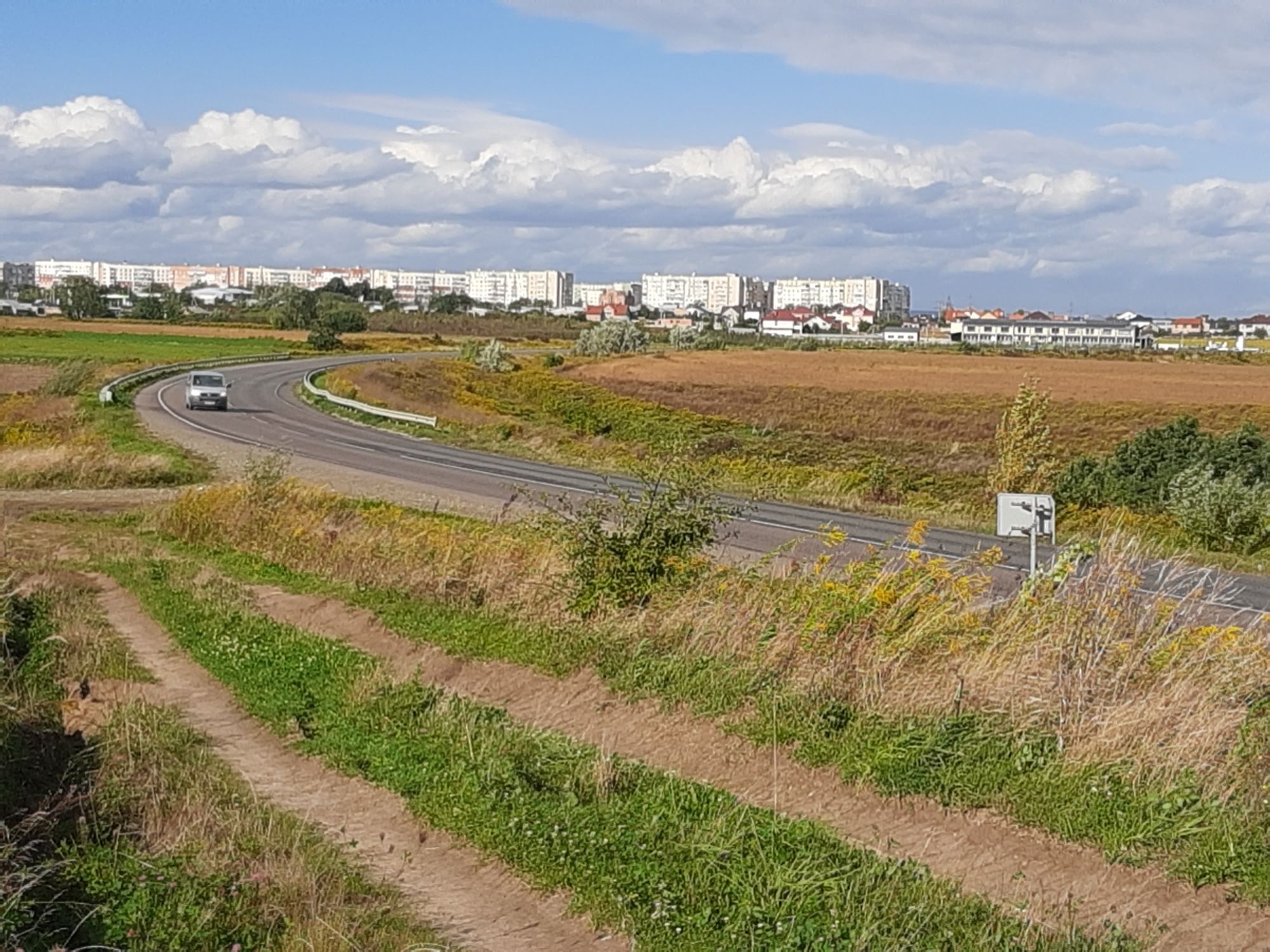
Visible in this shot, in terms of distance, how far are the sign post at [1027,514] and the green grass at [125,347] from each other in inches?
2835

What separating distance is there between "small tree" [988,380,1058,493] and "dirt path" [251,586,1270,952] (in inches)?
963

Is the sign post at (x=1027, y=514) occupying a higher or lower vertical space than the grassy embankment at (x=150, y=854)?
higher

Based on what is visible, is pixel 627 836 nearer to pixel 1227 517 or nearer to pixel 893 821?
pixel 893 821

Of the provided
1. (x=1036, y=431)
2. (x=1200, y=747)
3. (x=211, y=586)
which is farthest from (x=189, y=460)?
(x=1200, y=747)

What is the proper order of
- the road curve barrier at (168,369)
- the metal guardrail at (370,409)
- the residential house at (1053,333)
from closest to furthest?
the metal guardrail at (370,409) → the road curve barrier at (168,369) → the residential house at (1053,333)

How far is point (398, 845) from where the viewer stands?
8594 millimetres

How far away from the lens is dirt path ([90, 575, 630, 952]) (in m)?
7.24

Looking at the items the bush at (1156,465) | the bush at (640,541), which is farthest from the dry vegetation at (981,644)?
the bush at (1156,465)

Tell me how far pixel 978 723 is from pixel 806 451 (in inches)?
1597

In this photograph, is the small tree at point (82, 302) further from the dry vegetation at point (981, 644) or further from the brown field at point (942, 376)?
the dry vegetation at point (981, 644)

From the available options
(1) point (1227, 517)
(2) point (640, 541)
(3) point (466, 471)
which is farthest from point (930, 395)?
(2) point (640, 541)

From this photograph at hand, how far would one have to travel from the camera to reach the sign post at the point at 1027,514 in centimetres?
1241

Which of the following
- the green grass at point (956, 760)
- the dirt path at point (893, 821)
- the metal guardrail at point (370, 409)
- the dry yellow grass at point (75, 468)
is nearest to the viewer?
the dirt path at point (893, 821)

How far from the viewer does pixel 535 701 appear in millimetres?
11094
